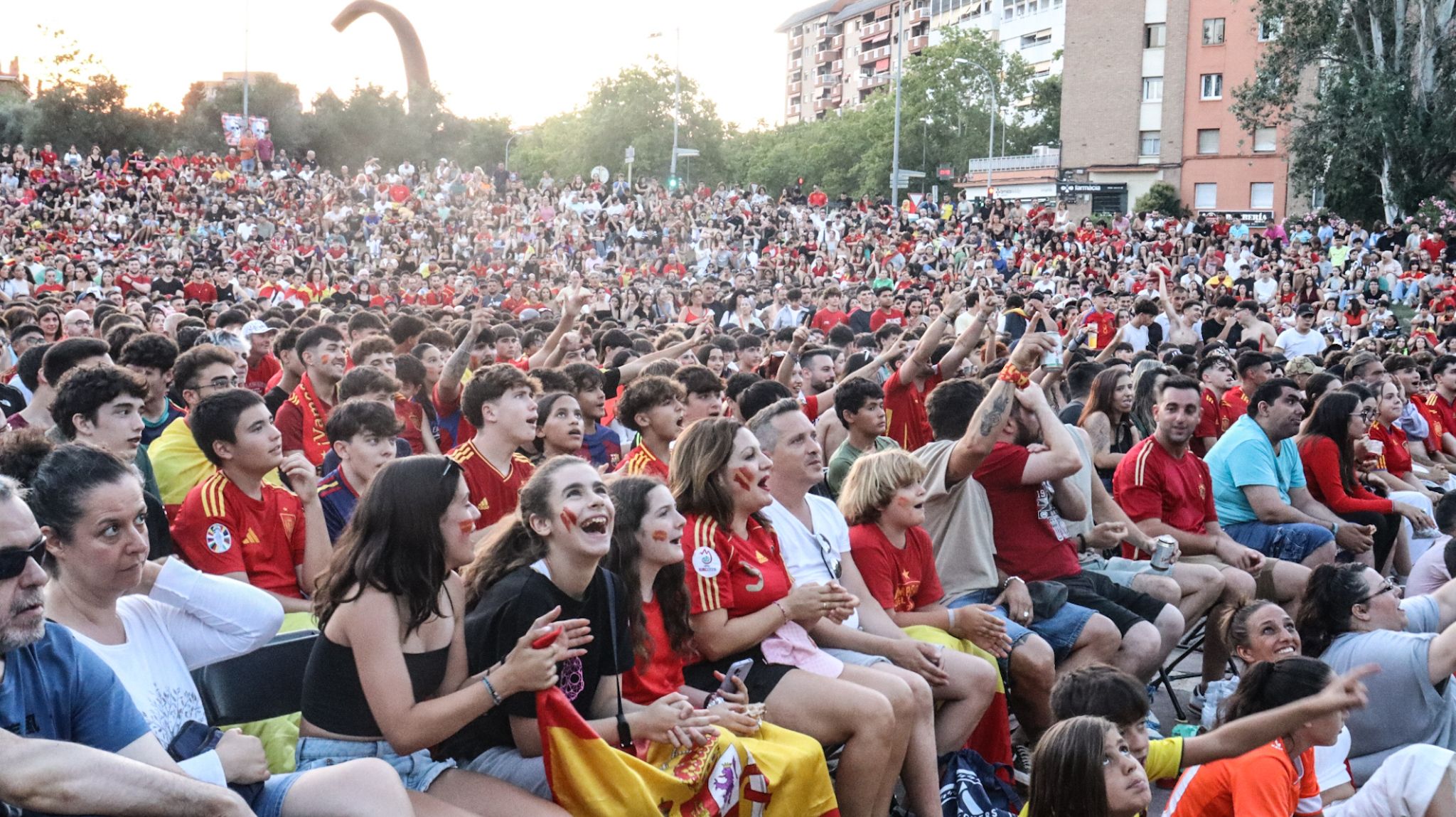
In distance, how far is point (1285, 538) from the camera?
283 inches

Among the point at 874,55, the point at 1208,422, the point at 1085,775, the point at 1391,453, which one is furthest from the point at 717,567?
the point at 874,55

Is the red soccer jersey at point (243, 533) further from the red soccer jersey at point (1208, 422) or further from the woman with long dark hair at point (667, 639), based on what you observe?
the red soccer jersey at point (1208, 422)

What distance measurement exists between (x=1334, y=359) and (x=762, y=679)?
8938 mm

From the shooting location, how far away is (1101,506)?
6.65 m

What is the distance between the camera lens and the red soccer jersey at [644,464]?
5.99 m

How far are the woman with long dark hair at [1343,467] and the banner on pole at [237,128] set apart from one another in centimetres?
3673

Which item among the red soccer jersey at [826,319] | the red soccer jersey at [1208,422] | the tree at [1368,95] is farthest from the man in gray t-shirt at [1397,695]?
the tree at [1368,95]

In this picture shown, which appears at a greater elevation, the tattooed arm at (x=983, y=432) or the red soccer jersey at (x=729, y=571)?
the tattooed arm at (x=983, y=432)

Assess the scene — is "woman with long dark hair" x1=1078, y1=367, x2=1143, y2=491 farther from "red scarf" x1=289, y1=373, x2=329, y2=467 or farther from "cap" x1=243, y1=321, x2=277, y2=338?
"cap" x1=243, y1=321, x2=277, y2=338

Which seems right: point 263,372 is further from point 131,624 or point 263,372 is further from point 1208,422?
point 131,624

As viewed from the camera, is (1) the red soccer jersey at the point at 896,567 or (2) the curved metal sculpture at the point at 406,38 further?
(2) the curved metal sculpture at the point at 406,38

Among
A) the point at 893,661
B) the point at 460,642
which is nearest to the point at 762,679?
the point at 893,661

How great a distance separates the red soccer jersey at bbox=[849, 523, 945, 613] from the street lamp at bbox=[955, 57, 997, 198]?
5116 cm

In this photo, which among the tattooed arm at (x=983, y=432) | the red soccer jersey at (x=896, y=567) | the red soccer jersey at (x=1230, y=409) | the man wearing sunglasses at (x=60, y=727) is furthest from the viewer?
the red soccer jersey at (x=1230, y=409)
